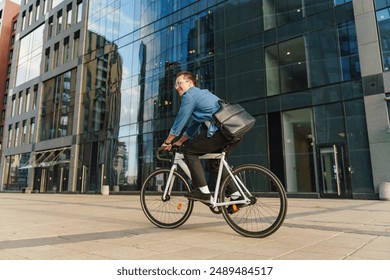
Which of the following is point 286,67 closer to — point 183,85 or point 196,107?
point 183,85

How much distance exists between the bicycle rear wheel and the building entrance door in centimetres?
1153

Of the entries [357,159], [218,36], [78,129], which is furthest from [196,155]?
[78,129]

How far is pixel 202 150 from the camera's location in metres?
3.71

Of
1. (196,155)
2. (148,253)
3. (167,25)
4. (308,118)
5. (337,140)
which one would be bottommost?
(148,253)

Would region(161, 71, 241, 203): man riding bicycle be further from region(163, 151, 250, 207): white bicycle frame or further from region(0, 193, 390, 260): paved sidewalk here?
region(0, 193, 390, 260): paved sidewalk

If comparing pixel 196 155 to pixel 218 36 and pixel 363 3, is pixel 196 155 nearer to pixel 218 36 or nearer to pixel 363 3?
pixel 363 3

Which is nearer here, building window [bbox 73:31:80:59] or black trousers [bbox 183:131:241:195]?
black trousers [bbox 183:131:241:195]

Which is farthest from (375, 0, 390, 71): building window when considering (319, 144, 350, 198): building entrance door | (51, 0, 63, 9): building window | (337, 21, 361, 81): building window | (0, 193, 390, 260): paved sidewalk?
(51, 0, 63, 9): building window

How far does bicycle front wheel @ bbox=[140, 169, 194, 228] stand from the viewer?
13.4 ft

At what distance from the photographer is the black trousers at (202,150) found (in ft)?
11.8

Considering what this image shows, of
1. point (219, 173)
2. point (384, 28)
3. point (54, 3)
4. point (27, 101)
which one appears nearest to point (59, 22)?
point (54, 3)

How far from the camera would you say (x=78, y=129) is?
2853 cm

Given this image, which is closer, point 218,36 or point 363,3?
point 363,3
